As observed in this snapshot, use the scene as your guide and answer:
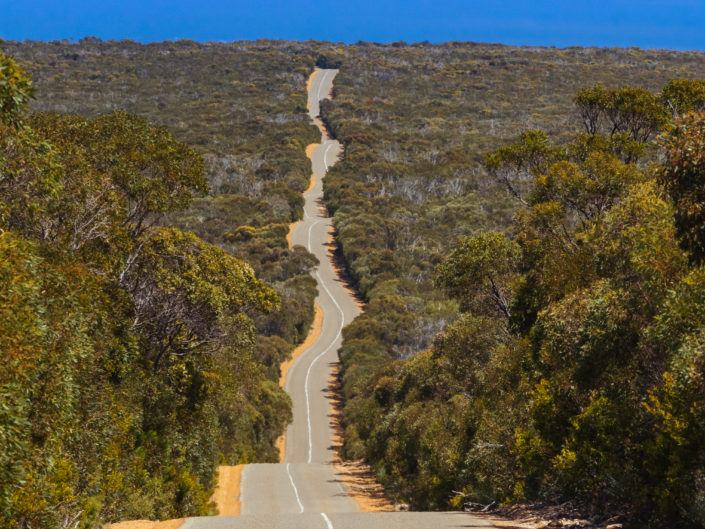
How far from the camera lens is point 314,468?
3359cm

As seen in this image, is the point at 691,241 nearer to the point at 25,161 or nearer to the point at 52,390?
the point at 52,390

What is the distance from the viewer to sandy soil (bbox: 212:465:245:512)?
941 inches

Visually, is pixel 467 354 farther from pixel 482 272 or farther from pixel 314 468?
pixel 314 468

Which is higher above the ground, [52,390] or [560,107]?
[560,107]

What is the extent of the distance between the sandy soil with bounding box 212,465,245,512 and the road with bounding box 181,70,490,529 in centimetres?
32

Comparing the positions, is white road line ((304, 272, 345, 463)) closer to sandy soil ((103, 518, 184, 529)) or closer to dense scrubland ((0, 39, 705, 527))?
dense scrubland ((0, 39, 705, 527))

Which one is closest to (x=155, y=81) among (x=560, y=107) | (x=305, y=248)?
(x=560, y=107)

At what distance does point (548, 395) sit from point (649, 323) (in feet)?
10.1

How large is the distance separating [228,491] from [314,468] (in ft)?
26.4

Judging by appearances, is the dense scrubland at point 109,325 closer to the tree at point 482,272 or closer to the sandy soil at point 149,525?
the sandy soil at point 149,525

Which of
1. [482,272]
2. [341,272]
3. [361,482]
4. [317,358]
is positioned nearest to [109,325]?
[482,272]

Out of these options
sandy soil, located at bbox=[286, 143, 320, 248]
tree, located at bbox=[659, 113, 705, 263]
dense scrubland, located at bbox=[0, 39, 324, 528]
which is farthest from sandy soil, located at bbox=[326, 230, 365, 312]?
tree, located at bbox=[659, 113, 705, 263]

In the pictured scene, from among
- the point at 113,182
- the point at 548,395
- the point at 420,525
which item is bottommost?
the point at 420,525

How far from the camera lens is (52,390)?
10312 millimetres
